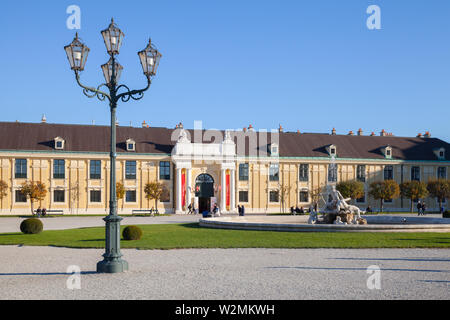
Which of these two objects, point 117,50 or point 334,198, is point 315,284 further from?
point 334,198

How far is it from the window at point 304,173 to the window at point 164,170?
640 inches

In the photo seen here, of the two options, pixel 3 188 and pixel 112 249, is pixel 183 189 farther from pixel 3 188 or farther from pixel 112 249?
pixel 112 249

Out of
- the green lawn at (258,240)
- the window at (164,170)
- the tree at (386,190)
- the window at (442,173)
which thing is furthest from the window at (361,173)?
the green lawn at (258,240)

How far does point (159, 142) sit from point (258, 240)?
41.9 m

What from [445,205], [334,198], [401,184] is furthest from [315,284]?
[445,205]

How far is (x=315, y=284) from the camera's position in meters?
11.0

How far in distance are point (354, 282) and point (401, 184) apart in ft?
173

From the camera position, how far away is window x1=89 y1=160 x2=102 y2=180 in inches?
2271

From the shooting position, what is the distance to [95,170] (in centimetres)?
5781

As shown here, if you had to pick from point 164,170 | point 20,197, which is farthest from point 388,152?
point 20,197

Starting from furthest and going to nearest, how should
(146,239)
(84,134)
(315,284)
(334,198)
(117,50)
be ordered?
(84,134) < (334,198) < (146,239) < (117,50) < (315,284)

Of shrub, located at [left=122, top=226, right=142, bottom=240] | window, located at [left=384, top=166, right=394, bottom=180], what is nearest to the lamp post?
shrub, located at [left=122, top=226, right=142, bottom=240]

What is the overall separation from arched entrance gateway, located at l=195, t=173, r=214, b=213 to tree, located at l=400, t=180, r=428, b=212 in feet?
74.6

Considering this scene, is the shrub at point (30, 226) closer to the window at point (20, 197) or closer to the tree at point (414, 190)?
the window at point (20, 197)
